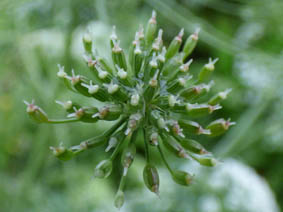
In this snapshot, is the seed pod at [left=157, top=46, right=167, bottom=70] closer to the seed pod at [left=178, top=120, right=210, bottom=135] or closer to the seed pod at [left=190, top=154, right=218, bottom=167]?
the seed pod at [left=178, top=120, right=210, bottom=135]

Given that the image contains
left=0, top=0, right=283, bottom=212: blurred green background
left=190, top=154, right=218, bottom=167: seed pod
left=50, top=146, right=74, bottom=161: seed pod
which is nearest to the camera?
left=50, top=146, right=74, bottom=161: seed pod

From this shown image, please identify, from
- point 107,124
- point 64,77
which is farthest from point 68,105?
point 107,124

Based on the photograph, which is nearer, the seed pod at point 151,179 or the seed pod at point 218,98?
the seed pod at point 151,179

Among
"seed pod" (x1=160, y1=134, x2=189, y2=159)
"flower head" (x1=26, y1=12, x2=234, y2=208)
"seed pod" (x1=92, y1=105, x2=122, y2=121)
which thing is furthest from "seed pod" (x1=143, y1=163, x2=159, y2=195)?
"seed pod" (x1=92, y1=105, x2=122, y2=121)

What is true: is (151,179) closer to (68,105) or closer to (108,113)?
(108,113)

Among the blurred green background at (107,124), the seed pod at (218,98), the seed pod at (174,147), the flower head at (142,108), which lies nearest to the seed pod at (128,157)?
the flower head at (142,108)

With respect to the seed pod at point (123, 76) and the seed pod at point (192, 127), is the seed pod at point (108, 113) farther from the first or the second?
the seed pod at point (192, 127)

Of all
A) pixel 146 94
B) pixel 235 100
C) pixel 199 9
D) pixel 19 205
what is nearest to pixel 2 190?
pixel 19 205
